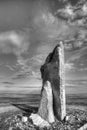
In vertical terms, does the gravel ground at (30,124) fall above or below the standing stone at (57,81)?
below

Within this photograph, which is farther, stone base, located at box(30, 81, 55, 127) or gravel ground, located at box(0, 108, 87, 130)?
stone base, located at box(30, 81, 55, 127)

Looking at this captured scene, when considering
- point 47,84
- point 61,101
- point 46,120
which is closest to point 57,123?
point 46,120

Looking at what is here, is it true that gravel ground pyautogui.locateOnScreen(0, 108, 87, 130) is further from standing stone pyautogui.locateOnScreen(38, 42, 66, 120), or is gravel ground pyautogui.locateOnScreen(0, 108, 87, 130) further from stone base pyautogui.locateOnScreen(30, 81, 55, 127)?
standing stone pyautogui.locateOnScreen(38, 42, 66, 120)

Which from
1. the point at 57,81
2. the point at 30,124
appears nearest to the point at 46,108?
the point at 30,124

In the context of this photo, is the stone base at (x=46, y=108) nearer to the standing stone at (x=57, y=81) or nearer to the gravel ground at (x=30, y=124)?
the standing stone at (x=57, y=81)

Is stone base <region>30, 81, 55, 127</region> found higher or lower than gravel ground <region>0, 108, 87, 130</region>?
higher

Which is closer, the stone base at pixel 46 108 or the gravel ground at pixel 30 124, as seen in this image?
the gravel ground at pixel 30 124

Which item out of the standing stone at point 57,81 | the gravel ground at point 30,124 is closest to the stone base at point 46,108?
the standing stone at point 57,81

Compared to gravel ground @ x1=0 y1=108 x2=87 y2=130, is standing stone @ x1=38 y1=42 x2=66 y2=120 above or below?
above

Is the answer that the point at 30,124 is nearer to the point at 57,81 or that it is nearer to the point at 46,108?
the point at 46,108

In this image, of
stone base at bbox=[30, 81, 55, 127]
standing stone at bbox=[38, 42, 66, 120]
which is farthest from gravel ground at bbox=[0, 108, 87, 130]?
standing stone at bbox=[38, 42, 66, 120]

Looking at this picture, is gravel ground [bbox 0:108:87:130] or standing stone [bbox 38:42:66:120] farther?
standing stone [bbox 38:42:66:120]

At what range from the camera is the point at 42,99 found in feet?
42.9

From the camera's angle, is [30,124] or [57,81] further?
[57,81]
